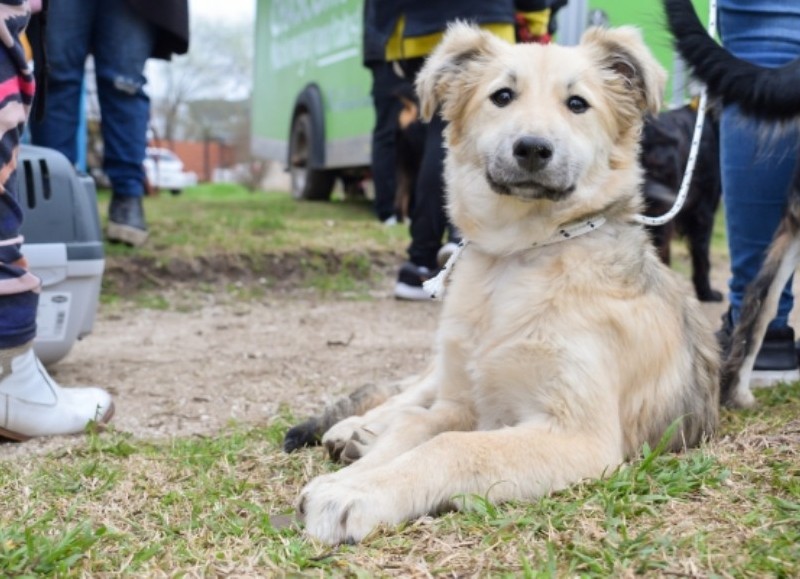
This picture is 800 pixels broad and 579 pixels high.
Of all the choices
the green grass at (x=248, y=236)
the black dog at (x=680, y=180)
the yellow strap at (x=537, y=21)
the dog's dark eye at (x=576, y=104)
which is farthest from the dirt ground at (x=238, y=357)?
the yellow strap at (x=537, y=21)

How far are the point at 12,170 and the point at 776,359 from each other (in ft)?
9.09

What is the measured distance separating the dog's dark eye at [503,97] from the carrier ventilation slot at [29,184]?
1912 millimetres

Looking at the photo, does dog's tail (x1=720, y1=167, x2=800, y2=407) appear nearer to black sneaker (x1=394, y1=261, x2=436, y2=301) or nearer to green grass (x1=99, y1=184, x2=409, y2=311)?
black sneaker (x1=394, y1=261, x2=436, y2=301)

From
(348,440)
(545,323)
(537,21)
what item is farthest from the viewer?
(537,21)

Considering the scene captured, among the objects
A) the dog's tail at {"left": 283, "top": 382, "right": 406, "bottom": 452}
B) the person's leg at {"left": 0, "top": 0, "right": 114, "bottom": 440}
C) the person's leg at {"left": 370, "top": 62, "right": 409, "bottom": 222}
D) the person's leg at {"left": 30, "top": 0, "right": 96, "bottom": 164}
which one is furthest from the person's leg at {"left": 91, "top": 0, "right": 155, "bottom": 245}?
the dog's tail at {"left": 283, "top": 382, "right": 406, "bottom": 452}

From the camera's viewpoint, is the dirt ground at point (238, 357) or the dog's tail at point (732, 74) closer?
the dog's tail at point (732, 74)

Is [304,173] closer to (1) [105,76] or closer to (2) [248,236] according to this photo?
(2) [248,236]

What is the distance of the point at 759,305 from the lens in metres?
3.24

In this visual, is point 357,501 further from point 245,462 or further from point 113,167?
point 113,167

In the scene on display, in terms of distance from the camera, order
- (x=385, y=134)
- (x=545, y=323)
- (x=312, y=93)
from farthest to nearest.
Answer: (x=312, y=93)
(x=385, y=134)
(x=545, y=323)

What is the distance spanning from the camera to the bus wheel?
15.1 m

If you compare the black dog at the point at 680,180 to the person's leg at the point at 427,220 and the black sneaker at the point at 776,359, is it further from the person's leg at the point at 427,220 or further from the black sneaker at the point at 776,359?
the black sneaker at the point at 776,359

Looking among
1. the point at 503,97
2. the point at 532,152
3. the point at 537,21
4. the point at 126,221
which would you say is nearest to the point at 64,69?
the point at 126,221

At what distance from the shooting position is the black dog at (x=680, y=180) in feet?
20.5
